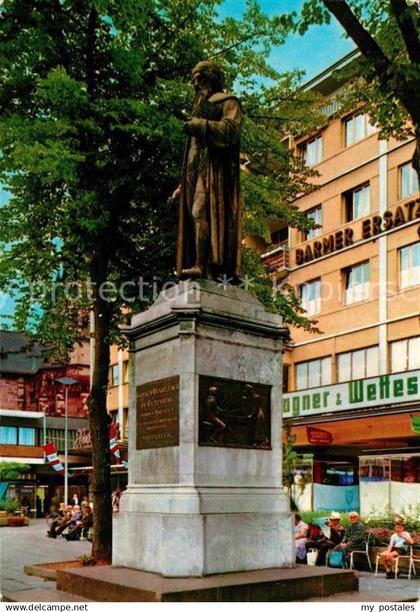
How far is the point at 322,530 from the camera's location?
20.1 metres

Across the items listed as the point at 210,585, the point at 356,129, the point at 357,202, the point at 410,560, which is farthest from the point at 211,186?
the point at 356,129

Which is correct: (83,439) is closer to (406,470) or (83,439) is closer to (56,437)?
(56,437)

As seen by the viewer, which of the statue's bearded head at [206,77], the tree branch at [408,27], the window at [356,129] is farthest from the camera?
the window at [356,129]

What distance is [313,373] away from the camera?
1432 inches

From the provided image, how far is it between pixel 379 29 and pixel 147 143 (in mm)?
4960

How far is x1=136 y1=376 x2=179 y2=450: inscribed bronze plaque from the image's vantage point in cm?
973

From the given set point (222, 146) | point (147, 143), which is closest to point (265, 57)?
point (147, 143)

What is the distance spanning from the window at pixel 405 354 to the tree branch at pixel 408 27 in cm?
1868

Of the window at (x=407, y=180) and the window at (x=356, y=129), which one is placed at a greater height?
the window at (x=356, y=129)

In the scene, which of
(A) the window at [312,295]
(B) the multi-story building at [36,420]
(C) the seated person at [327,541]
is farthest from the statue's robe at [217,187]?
(B) the multi-story building at [36,420]

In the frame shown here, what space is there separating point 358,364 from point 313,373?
9.95ft

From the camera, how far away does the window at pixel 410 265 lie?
31234 millimetres

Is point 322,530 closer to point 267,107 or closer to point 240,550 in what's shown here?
point 267,107

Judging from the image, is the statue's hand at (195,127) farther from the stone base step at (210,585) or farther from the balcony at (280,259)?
the balcony at (280,259)
